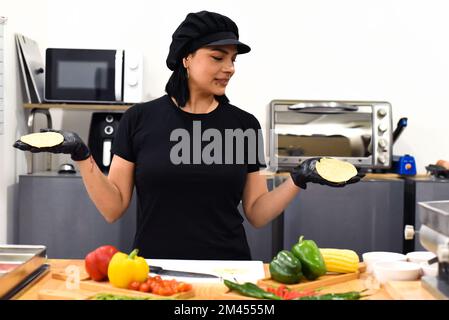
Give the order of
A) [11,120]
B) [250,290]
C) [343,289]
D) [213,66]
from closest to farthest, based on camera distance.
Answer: [250,290]
[343,289]
[213,66]
[11,120]

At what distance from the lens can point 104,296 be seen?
136 centimetres

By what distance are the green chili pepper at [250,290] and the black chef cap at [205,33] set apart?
85 cm

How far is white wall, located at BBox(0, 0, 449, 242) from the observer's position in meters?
3.68

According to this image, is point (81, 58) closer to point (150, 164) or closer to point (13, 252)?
point (150, 164)

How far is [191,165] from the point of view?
2.07 meters

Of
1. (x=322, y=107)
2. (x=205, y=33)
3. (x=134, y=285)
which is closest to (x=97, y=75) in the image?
(x=322, y=107)

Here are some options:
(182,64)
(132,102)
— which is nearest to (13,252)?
(182,64)

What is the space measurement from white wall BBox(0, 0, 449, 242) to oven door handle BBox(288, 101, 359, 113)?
386 millimetres

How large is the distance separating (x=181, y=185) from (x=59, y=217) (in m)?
1.37

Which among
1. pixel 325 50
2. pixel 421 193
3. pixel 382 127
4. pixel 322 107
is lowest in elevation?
pixel 421 193

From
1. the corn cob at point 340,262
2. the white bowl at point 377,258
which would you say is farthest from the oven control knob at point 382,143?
the corn cob at point 340,262

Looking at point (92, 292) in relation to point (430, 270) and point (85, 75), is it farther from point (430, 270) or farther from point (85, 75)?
point (85, 75)

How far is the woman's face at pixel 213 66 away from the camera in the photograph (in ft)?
6.67

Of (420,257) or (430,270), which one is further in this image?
(420,257)
